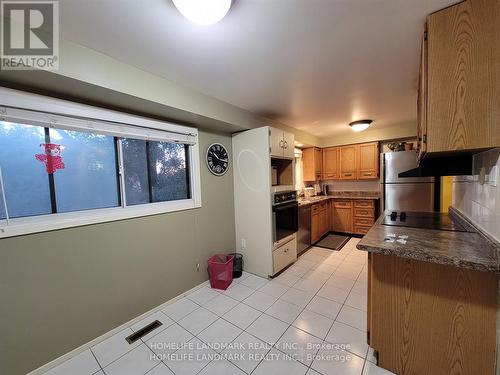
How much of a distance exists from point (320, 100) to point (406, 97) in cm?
107

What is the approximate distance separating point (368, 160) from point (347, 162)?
1.40 feet

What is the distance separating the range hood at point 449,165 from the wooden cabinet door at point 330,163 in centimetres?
310

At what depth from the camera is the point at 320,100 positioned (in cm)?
256

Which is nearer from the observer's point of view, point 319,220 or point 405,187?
point 405,187

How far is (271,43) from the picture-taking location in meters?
1.46

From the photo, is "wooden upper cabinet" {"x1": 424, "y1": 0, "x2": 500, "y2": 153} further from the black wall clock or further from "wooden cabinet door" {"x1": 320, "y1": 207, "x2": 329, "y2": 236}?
"wooden cabinet door" {"x1": 320, "y1": 207, "x2": 329, "y2": 236}

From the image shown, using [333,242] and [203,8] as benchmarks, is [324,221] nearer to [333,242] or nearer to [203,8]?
Result: [333,242]

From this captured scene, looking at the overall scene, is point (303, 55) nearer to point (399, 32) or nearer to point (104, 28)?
point (399, 32)

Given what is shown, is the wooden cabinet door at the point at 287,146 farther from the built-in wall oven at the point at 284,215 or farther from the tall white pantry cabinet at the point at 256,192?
the built-in wall oven at the point at 284,215

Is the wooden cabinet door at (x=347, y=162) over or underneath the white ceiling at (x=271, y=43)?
underneath

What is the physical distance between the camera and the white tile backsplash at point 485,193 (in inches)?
43.8

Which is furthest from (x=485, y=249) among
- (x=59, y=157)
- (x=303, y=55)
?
(x=59, y=157)


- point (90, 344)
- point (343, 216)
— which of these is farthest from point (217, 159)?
point (343, 216)

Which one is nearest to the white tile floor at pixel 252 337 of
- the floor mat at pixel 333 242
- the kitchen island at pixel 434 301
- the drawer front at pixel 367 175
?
the kitchen island at pixel 434 301
